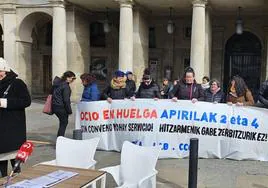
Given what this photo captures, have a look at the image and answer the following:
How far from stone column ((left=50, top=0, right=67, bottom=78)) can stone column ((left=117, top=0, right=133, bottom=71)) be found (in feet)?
9.72

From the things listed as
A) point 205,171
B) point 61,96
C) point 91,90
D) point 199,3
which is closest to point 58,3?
point 199,3

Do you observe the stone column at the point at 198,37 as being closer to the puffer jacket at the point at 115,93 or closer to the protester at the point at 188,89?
the puffer jacket at the point at 115,93

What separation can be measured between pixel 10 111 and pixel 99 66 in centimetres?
1950

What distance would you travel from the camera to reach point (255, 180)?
22.1 feet

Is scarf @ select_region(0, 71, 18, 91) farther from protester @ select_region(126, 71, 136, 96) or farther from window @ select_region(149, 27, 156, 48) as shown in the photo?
window @ select_region(149, 27, 156, 48)

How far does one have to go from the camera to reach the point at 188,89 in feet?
27.4

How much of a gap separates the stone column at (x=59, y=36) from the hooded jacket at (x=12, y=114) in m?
13.9

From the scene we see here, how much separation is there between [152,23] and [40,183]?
21080 millimetres

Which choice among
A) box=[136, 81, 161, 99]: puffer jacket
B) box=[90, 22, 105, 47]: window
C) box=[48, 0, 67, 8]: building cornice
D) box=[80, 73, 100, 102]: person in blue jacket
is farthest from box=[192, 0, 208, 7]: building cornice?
box=[80, 73, 100, 102]: person in blue jacket

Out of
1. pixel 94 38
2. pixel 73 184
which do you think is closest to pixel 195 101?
pixel 73 184

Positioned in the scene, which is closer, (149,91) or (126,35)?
(149,91)

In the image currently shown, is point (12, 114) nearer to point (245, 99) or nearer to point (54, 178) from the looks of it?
point (54, 178)

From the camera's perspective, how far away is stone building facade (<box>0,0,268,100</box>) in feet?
60.5

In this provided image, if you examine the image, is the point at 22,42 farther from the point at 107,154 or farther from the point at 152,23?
the point at 107,154
